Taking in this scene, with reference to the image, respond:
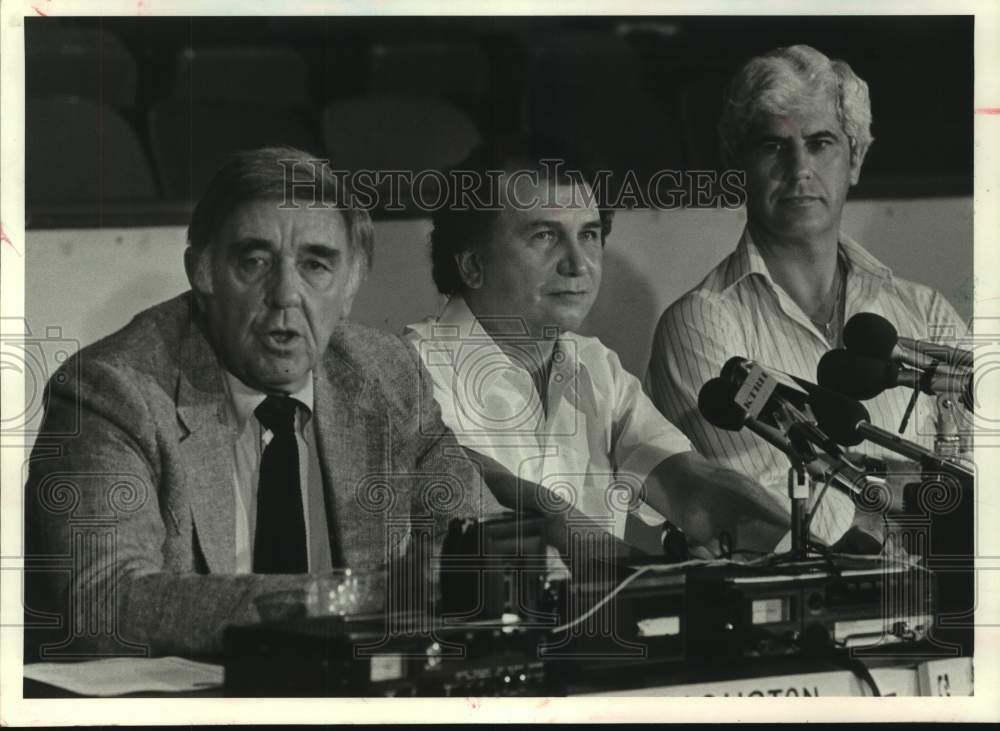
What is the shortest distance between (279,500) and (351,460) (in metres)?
0.25

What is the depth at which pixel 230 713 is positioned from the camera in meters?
5.32

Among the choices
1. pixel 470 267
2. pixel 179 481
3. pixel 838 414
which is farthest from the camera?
pixel 838 414

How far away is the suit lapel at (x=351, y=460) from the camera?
5.28 m

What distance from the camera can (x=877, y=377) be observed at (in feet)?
18.1

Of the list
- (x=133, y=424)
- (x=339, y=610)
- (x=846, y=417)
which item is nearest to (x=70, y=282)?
(x=133, y=424)

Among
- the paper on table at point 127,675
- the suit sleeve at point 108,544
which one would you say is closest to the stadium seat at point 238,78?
the suit sleeve at point 108,544

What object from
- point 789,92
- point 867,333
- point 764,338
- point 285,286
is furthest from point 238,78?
point 867,333

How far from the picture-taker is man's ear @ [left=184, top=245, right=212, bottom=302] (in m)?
5.27

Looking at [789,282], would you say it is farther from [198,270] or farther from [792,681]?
[198,270]

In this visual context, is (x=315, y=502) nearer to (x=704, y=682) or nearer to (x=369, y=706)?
(x=369, y=706)

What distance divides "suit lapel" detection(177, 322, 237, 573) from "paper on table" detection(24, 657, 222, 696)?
32 cm

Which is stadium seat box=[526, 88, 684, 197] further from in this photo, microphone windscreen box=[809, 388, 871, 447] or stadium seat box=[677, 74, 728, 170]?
microphone windscreen box=[809, 388, 871, 447]

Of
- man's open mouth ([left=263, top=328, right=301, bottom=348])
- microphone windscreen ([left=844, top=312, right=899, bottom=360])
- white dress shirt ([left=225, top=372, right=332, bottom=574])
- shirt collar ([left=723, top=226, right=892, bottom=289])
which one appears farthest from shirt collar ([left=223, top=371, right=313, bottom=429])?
microphone windscreen ([left=844, top=312, right=899, bottom=360])

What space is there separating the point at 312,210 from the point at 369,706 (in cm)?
154
